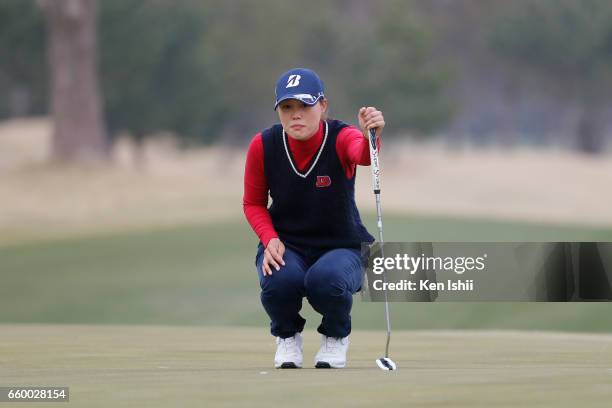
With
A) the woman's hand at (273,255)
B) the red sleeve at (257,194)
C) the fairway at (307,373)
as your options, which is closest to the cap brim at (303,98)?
the red sleeve at (257,194)

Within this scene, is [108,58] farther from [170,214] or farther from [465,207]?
[170,214]

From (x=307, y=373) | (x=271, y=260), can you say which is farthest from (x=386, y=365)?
(x=271, y=260)

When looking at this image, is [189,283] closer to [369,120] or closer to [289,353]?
[289,353]

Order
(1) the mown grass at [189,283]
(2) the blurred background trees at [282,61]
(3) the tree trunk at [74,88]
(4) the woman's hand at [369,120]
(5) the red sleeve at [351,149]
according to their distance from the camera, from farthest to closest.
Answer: (2) the blurred background trees at [282,61] < (3) the tree trunk at [74,88] < (1) the mown grass at [189,283] < (5) the red sleeve at [351,149] < (4) the woman's hand at [369,120]

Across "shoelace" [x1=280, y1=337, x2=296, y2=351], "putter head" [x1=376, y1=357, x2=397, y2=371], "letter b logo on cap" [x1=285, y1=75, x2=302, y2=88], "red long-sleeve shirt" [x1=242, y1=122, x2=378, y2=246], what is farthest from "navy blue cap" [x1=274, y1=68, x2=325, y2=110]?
"putter head" [x1=376, y1=357, x2=397, y2=371]

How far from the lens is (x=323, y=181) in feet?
25.5

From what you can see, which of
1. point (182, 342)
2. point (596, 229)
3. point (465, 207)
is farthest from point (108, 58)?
point (182, 342)

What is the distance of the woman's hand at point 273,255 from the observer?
7.75 m

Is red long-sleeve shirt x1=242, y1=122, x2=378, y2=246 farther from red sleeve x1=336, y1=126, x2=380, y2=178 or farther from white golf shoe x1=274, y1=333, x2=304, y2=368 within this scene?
white golf shoe x1=274, y1=333, x2=304, y2=368

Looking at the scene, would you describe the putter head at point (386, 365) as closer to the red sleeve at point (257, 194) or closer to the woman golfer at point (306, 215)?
the woman golfer at point (306, 215)

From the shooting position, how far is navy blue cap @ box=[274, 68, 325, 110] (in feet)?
25.0

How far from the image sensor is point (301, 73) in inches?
304

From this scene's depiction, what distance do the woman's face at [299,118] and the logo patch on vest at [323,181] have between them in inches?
9.1

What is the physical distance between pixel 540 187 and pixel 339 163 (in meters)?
44.6
